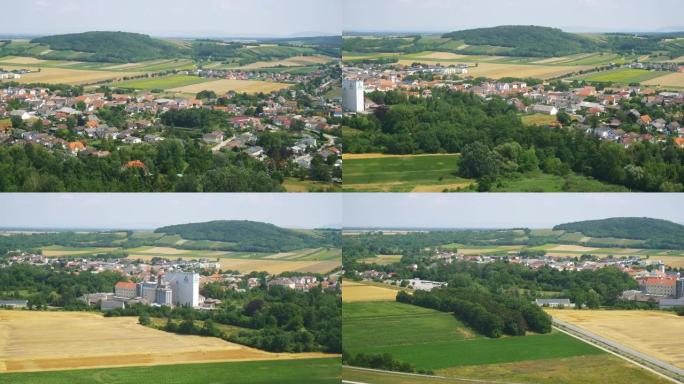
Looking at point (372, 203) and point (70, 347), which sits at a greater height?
point (372, 203)

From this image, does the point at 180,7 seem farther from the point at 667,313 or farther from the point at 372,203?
the point at 667,313

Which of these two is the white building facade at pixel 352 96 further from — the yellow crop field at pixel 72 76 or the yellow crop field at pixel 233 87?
the yellow crop field at pixel 72 76

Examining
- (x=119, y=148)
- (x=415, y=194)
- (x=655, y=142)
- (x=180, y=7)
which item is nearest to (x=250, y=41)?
(x=180, y=7)

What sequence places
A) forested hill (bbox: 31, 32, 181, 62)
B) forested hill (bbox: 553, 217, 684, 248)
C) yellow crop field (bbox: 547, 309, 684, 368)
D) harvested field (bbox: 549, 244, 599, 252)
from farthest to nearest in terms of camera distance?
forested hill (bbox: 31, 32, 181, 62) → harvested field (bbox: 549, 244, 599, 252) → forested hill (bbox: 553, 217, 684, 248) → yellow crop field (bbox: 547, 309, 684, 368)

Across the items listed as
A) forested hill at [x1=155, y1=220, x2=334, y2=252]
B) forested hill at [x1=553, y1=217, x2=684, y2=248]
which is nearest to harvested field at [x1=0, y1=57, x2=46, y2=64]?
forested hill at [x1=155, y1=220, x2=334, y2=252]

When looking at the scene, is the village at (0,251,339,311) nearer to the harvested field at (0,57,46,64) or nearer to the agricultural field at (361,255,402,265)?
the agricultural field at (361,255,402,265)

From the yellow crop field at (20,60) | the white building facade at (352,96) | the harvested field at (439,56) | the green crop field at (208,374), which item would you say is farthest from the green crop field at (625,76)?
the yellow crop field at (20,60)
